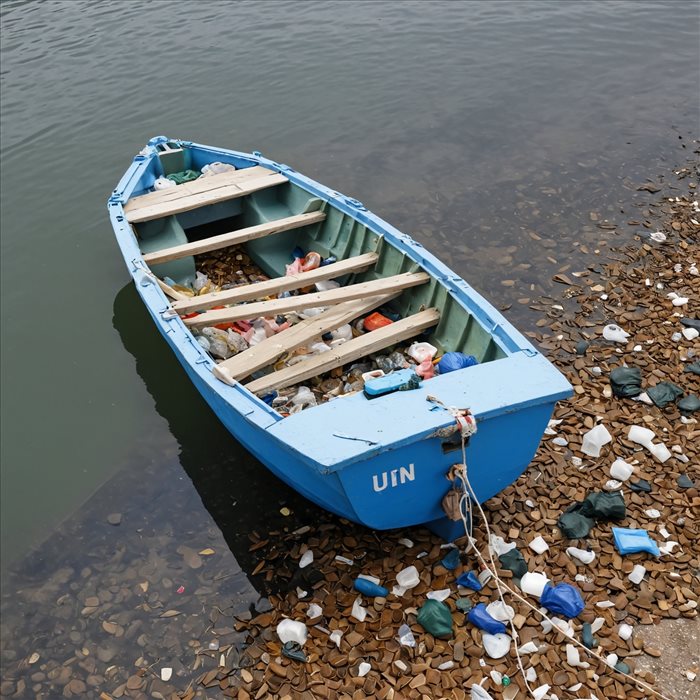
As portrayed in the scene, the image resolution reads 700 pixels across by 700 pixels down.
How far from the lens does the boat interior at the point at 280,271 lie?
22.9 ft

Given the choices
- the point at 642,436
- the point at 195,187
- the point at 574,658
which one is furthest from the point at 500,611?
the point at 195,187

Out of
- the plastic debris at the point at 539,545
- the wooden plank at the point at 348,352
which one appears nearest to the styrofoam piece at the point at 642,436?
the plastic debris at the point at 539,545

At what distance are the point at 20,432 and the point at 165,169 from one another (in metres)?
4.92

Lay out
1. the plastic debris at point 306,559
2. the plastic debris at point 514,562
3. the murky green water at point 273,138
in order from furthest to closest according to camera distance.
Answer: the murky green water at point 273,138 → the plastic debris at point 306,559 → the plastic debris at point 514,562

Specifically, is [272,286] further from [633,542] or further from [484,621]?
[633,542]

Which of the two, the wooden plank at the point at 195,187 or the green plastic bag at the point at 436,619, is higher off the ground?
the wooden plank at the point at 195,187

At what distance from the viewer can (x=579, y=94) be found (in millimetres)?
14914

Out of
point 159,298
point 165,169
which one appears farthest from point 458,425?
point 165,169

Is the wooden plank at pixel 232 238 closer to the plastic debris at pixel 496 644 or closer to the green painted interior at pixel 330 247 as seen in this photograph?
the green painted interior at pixel 330 247

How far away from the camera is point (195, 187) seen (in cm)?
994

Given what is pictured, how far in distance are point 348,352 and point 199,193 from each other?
430cm

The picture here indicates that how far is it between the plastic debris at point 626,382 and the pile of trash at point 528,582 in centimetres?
2

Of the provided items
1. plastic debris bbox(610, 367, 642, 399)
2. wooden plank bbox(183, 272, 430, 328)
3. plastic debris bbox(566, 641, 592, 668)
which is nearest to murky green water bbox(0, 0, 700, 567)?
wooden plank bbox(183, 272, 430, 328)

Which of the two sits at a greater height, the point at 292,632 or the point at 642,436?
the point at 642,436
